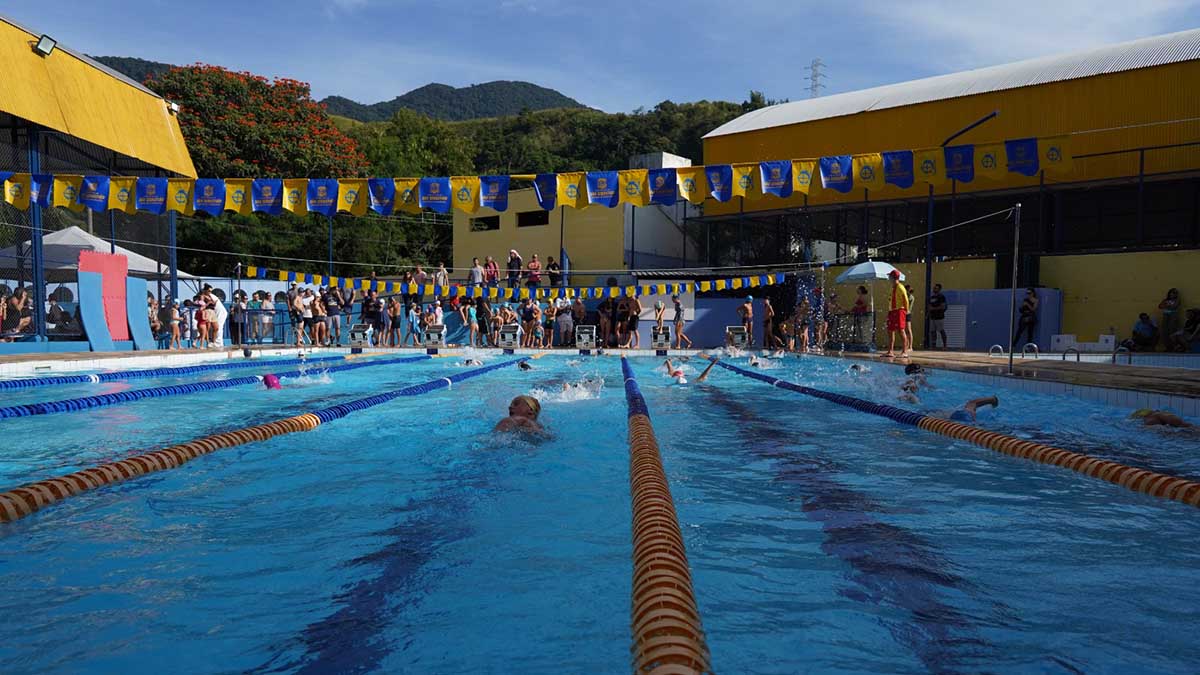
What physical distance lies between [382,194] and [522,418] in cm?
943

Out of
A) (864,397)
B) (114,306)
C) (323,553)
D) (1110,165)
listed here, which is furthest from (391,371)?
(1110,165)

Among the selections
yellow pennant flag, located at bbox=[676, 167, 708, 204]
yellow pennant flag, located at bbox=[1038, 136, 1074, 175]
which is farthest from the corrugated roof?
yellow pennant flag, located at bbox=[676, 167, 708, 204]

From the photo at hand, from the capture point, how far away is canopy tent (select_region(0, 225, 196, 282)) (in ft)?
41.3

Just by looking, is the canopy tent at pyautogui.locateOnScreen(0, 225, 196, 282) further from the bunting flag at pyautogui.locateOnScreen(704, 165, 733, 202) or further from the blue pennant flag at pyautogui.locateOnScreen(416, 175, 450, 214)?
the bunting flag at pyautogui.locateOnScreen(704, 165, 733, 202)

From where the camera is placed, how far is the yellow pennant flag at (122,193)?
12.8m

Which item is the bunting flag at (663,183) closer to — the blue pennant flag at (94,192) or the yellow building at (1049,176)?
the yellow building at (1049,176)

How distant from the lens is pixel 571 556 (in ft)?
9.76

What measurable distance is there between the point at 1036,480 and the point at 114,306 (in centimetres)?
1373

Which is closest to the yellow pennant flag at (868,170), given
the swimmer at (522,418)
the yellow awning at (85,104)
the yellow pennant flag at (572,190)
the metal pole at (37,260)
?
the yellow pennant flag at (572,190)

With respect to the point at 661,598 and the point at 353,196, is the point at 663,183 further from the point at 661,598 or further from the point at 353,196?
the point at 661,598

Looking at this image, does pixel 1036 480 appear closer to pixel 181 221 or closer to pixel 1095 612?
pixel 1095 612

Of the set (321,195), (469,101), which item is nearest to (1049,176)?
(321,195)

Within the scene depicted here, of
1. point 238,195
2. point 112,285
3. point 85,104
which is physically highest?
point 85,104

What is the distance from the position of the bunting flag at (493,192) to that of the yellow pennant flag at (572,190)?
100cm
